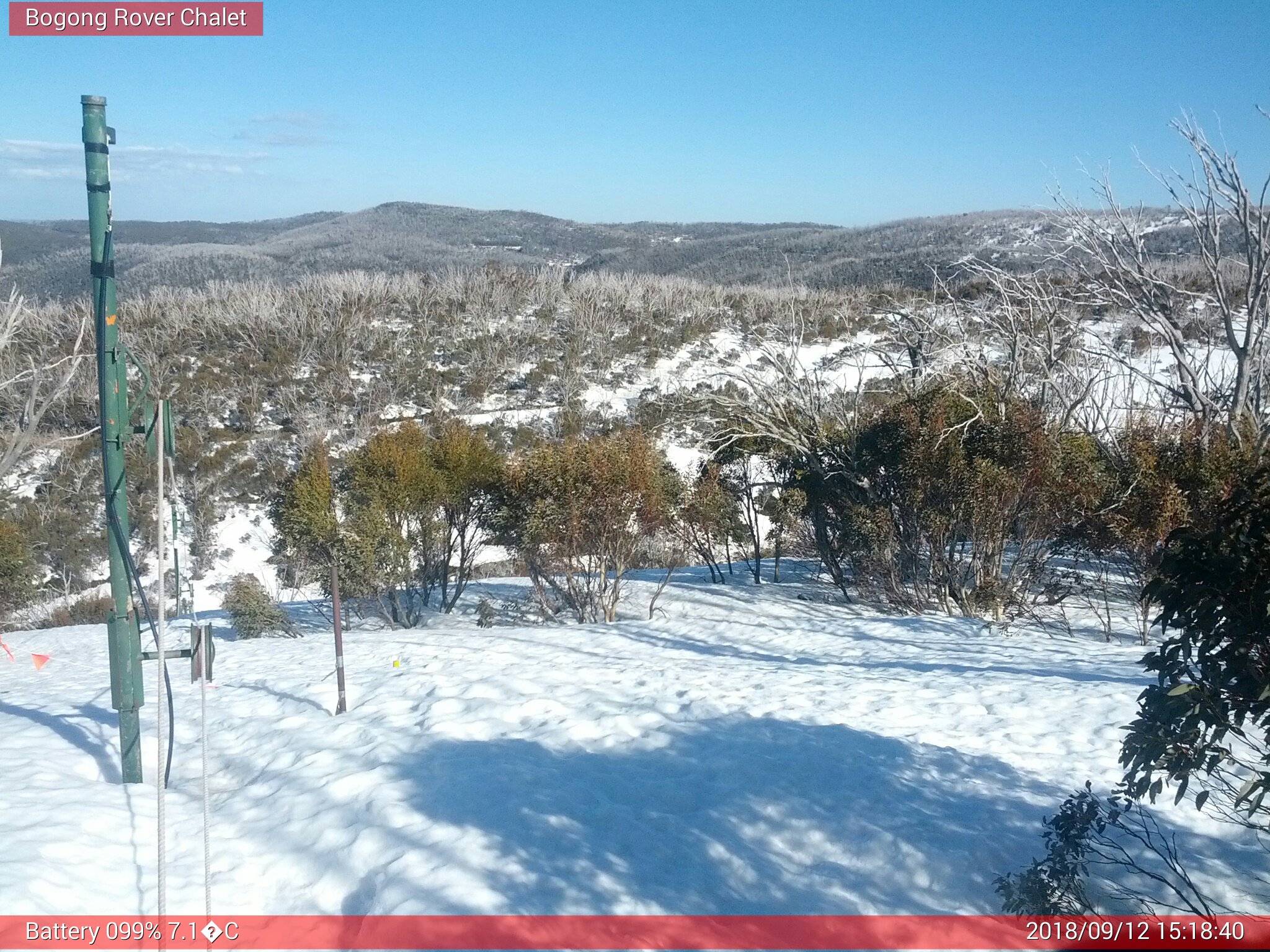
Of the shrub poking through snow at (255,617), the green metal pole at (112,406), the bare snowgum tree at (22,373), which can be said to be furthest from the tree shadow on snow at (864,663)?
the bare snowgum tree at (22,373)

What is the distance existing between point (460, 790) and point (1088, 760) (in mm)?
3661

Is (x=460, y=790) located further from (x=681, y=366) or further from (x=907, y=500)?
(x=681, y=366)

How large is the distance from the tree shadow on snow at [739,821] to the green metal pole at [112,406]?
1.66 metres

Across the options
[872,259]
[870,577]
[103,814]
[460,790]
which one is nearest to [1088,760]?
[460,790]

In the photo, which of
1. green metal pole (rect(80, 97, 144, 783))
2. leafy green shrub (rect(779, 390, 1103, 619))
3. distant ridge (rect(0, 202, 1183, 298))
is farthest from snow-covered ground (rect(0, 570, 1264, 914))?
distant ridge (rect(0, 202, 1183, 298))

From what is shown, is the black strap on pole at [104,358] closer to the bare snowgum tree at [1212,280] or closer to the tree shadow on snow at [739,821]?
the tree shadow on snow at [739,821]

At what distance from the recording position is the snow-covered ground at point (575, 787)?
4.00 metres

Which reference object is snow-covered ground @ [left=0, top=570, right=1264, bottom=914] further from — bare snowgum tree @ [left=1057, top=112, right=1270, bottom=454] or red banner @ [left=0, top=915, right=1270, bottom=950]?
bare snowgum tree @ [left=1057, top=112, right=1270, bottom=454]

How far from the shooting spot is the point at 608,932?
3.73 meters

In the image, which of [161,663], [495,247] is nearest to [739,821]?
[161,663]

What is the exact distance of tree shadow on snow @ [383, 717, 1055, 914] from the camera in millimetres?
3930

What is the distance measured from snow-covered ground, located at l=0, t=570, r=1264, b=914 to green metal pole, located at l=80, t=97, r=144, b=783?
0.73m

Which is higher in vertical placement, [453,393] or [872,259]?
[872,259]

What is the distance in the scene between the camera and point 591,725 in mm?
6066
